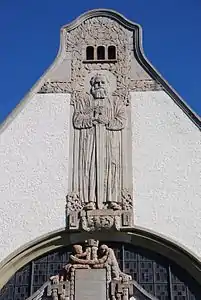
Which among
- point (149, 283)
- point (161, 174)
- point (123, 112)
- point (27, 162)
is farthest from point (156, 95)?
point (149, 283)

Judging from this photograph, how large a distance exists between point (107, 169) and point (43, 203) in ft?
4.49

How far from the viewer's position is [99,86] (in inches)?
492

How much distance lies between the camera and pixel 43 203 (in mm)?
11484

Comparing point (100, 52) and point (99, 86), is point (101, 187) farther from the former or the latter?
point (100, 52)

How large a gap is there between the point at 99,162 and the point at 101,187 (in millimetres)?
514

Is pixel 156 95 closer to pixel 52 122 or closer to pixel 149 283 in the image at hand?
pixel 52 122

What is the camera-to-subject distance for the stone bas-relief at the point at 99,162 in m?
11.2

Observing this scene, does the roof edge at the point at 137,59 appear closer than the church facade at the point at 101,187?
No

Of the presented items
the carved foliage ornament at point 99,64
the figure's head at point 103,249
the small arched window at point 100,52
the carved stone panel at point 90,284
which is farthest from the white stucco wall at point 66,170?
the small arched window at point 100,52

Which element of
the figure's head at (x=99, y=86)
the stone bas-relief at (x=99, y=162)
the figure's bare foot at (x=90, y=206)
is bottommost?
the figure's bare foot at (x=90, y=206)

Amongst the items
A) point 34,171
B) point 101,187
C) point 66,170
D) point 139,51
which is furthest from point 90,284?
point 139,51

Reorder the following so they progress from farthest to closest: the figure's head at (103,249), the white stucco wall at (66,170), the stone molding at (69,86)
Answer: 1. the stone molding at (69,86)
2. the white stucco wall at (66,170)
3. the figure's head at (103,249)

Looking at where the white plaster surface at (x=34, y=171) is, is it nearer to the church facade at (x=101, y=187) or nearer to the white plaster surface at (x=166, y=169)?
the church facade at (x=101, y=187)

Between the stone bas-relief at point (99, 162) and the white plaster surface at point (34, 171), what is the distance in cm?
26
